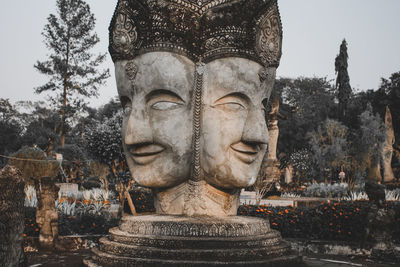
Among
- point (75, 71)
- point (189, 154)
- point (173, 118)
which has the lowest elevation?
point (189, 154)

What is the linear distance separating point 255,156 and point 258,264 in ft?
4.07

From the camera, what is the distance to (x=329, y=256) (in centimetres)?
474

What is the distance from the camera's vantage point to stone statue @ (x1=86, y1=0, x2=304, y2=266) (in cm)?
367

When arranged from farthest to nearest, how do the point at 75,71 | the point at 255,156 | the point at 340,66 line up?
the point at 340,66 < the point at 75,71 < the point at 255,156

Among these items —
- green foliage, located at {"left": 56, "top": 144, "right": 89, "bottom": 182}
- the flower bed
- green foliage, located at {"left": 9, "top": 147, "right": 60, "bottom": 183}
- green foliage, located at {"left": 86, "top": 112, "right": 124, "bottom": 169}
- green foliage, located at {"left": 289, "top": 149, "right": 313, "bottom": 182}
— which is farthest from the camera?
green foliage, located at {"left": 289, "top": 149, "right": 313, "bottom": 182}

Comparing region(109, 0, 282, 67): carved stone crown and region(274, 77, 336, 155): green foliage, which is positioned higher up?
region(274, 77, 336, 155): green foliage

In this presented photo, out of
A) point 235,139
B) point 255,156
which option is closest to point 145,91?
point 235,139

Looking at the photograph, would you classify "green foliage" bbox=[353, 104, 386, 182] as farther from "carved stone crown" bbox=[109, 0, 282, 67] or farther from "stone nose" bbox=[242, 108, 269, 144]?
"carved stone crown" bbox=[109, 0, 282, 67]

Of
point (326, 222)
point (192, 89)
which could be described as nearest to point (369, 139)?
point (326, 222)

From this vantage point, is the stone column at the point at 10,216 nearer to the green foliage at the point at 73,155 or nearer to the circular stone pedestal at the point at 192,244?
the circular stone pedestal at the point at 192,244

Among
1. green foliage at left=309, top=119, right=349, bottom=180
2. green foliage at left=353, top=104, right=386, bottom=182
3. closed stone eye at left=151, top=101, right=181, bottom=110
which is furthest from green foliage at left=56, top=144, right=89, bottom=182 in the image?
closed stone eye at left=151, top=101, right=181, bottom=110

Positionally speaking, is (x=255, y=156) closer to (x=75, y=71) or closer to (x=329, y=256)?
(x=329, y=256)

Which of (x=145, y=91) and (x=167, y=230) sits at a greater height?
(x=145, y=91)

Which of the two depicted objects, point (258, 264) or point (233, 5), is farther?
point (233, 5)
